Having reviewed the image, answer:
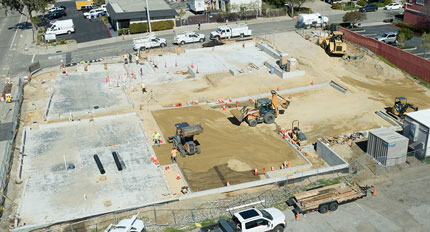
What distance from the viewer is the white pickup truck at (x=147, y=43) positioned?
5606cm

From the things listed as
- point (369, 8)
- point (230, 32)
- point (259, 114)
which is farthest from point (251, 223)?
point (369, 8)

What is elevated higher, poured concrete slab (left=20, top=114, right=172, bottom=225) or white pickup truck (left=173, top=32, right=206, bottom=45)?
white pickup truck (left=173, top=32, right=206, bottom=45)

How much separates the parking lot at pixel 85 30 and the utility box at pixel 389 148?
4518cm

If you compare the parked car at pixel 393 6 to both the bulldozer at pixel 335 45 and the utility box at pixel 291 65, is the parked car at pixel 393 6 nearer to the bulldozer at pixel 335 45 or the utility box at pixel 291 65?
the bulldozer at pixel 335 45

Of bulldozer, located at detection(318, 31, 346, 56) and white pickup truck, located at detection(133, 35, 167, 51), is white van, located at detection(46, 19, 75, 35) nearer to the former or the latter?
white pickup truck, located at detection(133, 35, 167, 51)

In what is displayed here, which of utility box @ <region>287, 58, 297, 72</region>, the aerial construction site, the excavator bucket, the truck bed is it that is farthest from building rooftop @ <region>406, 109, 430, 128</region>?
utility box @ <region>287, 58, 297, 72</region>

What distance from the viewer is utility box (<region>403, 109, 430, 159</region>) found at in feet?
96.6

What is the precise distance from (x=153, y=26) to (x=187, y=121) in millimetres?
32270

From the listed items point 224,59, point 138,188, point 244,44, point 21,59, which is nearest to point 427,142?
point 138,188

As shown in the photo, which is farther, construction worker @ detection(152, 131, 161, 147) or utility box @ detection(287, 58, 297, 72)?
utility box @ detection(287, 58, 297, 72)

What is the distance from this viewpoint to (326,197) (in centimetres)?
2503

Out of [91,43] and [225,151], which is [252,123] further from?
[91,43]

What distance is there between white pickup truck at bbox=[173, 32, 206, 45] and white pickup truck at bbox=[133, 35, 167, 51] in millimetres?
1746

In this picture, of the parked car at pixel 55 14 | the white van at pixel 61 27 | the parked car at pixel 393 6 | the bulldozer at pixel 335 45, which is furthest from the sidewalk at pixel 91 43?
the parked car at pixel 393 6
